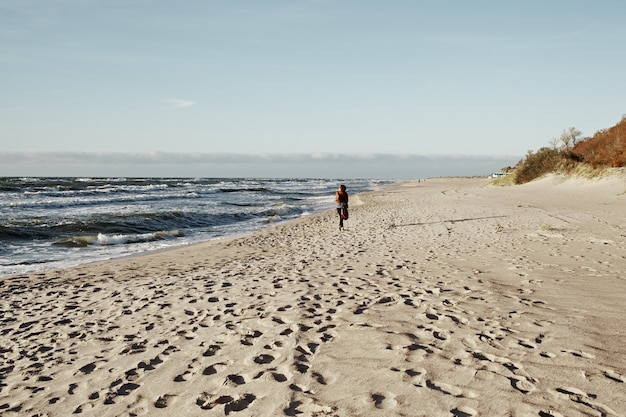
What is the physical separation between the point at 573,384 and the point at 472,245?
8.72 meters

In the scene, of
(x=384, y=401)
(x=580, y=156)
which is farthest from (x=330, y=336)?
(x=580, y=156)

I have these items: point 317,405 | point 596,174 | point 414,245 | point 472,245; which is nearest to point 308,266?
point 414,245

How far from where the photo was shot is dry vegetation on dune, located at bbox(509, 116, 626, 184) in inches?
1174

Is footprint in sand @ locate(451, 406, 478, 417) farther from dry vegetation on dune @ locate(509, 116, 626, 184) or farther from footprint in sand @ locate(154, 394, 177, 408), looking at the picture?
dry vegetation on dune @ locate(509, 116, 626, 184)

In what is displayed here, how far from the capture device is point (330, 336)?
5.48 m

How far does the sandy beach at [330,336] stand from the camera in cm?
397

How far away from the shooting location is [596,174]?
30.3 meters

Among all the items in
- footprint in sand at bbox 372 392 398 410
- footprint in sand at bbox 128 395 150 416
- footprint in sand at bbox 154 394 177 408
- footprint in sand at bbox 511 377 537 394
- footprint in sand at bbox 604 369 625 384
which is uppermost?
footprint in sand at bbox 604 369 625 384

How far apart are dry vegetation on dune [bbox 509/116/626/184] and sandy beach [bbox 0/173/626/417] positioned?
22.5 metres

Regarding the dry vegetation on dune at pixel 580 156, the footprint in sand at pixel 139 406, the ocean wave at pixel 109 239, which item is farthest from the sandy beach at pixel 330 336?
the dry vegetation on dune at pixel 580 156

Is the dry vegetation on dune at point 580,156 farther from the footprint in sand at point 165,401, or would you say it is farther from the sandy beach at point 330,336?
the footprint in sand at point 165,401

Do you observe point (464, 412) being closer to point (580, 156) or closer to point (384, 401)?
point (384, 401)

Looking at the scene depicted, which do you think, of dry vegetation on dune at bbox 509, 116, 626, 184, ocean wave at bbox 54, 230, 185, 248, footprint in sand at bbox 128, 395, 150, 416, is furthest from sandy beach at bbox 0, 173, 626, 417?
dry vegetation on dune at bbox 509, 116, 626, 184

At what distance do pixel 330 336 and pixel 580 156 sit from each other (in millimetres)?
38047
